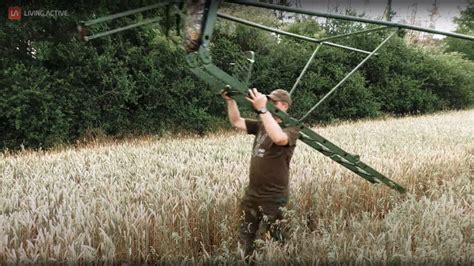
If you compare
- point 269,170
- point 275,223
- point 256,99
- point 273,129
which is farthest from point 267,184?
point 256,99

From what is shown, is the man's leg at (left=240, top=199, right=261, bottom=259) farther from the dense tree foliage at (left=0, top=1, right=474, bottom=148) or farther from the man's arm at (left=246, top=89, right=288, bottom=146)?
the dense tree foliage at (left=0, top=1, right=474, bottom=148)

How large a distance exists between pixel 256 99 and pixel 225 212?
0.79m

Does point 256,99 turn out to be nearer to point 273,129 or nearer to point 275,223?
point 273,129

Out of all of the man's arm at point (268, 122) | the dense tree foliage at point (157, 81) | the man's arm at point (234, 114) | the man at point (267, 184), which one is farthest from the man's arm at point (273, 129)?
the dense tree foliage at point (157, 81)

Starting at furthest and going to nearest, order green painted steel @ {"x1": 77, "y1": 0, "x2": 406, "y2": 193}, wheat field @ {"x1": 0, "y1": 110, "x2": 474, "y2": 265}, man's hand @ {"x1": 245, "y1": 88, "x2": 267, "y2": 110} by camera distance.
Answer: wheat field @ {"x1": 0, "y1": 110, "x2": 474, "y2": 265} < man's hand @ {"x1": 245, "y1": 88, "x2": 267, "y2": 110} < green painted steel @ {"x1": 77, "y1": 0, "x2": 406, "y2": 193}

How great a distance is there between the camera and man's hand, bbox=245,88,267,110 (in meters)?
1.72

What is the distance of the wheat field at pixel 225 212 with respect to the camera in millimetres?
1822

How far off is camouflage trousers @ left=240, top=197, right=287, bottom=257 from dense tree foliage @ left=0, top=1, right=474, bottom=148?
3293 millimetres

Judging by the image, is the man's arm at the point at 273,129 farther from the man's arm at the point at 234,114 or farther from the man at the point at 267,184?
the man's arm at the point at 234,114

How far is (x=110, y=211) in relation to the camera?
2.18 m

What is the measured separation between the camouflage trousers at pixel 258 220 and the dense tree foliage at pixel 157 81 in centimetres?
329

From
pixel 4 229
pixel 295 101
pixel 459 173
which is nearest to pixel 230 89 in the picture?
pixel 4 229

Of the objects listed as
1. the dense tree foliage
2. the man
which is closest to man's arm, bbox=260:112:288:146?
the man

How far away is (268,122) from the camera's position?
1.79 metres
